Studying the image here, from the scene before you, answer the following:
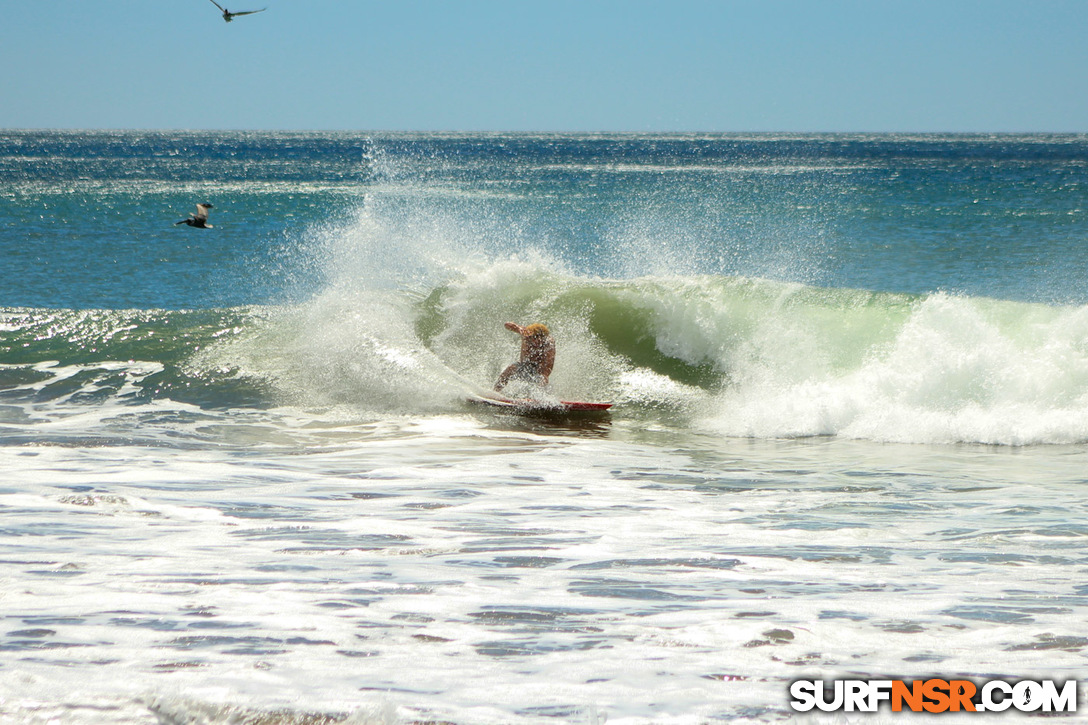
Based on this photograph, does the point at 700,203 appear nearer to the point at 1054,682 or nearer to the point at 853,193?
the point at 853,193

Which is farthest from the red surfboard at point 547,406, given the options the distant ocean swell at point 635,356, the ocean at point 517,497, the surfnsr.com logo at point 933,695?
the surfnsr.com logo at point 933,695

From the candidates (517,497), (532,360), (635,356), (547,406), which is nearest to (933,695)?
(517,497)

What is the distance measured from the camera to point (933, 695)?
321 centimetres

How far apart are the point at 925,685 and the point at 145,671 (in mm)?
2643

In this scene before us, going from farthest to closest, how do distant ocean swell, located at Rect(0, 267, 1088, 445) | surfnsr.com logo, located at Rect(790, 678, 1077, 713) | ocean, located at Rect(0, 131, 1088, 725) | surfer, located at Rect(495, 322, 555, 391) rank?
surfer, located at Rect(495, 322, 555, 391) → distant ocean swell, located at Rect(0, 267, 1088, 445) → ocean, located at Rect(0, 131, 1088, 725) → surfnsr.com logo, located at Rect(790, 678, 1077, 713)

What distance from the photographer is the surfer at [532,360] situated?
380 inches

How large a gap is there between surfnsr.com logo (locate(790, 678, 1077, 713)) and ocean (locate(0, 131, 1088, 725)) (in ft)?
0.26

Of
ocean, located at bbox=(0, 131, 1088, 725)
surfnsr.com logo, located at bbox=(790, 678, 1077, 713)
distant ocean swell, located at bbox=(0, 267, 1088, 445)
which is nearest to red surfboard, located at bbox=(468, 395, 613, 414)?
ocean, located at bbox=(0, 131, 1088, 725)

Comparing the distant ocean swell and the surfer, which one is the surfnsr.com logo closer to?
the distant ocean swell

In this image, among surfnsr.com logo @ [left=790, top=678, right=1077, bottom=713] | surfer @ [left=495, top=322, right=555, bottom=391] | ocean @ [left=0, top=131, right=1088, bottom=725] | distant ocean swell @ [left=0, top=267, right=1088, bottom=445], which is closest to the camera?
surfnsr.com logo @ [left=790, top=678, right=1077, bottom=713]

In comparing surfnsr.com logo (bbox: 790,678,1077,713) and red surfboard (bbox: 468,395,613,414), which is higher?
surfnsr.com logo (bbox: 790,678,1077,713)

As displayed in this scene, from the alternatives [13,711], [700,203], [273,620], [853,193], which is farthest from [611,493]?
[853,193]

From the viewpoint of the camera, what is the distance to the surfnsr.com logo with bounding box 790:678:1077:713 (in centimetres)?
311

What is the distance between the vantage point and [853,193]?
47.5 metres
